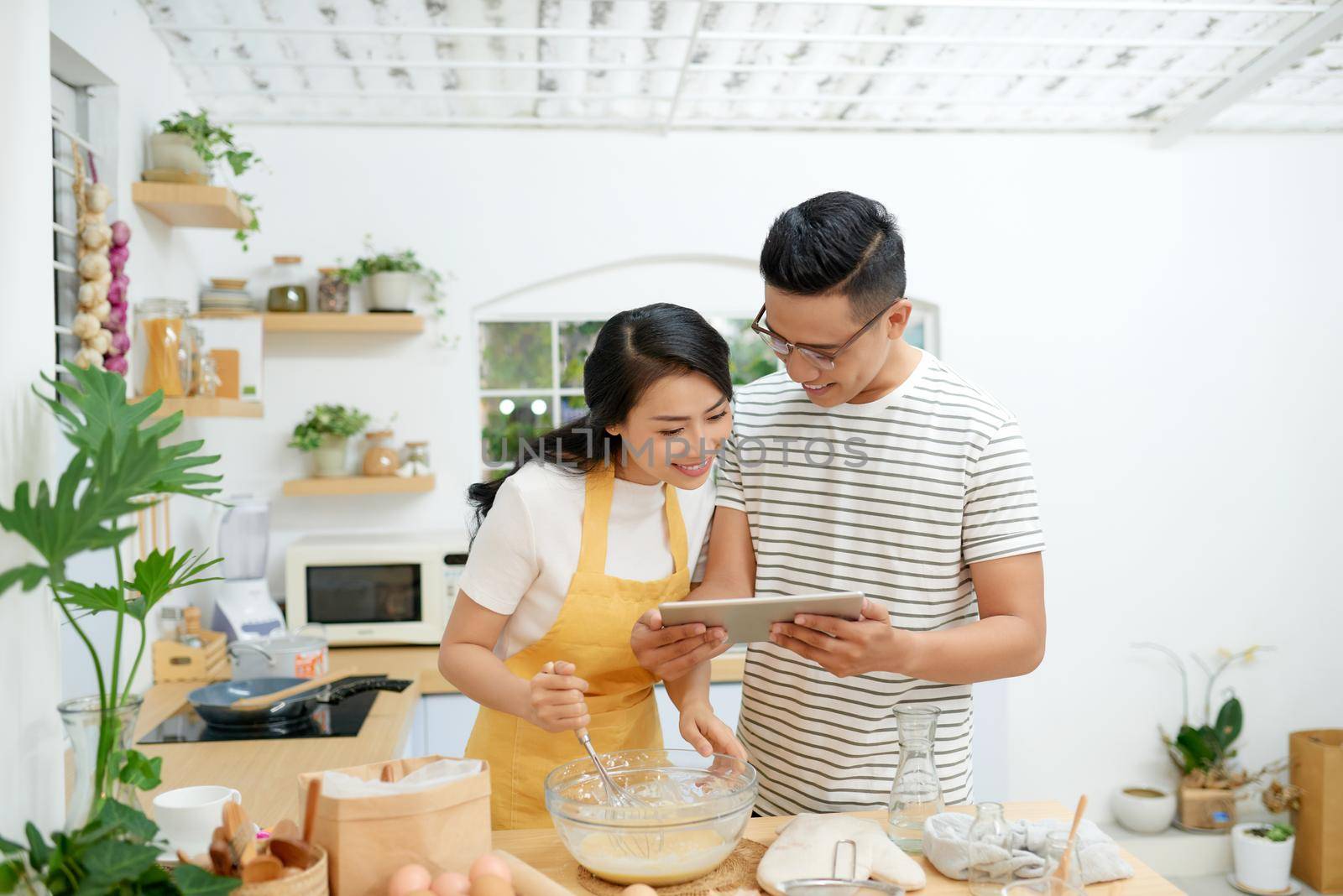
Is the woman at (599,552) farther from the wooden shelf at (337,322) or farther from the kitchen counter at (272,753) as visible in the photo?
the wooden shelf at (337,322)

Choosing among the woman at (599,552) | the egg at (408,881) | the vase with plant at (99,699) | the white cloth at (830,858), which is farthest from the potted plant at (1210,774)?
the vase with plant at (99,699)

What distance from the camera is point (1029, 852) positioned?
48.9 inches

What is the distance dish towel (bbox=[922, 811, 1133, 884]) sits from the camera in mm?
1211

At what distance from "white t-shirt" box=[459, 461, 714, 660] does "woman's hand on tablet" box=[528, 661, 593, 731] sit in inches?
9.9

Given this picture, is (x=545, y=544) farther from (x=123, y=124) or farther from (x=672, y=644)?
(x=123, y=124)

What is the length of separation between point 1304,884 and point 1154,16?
3.12 metres

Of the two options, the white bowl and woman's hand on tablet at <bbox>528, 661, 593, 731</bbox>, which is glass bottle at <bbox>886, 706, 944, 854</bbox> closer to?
woman's hand on tablet at <bbox>528, 661, 593, 731</bbox>

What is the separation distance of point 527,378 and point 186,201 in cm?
Result: 142

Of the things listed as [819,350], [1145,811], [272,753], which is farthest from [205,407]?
[1145,811]

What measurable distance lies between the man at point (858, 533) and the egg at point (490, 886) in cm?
48

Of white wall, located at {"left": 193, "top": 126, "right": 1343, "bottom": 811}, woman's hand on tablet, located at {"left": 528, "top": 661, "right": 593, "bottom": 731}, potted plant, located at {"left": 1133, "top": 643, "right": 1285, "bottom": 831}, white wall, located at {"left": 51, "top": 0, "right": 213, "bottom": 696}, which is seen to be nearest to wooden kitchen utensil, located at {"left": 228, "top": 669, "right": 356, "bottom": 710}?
white wall, located at {"left": 51, "top": 0, "right": 213, "bottom": 696}

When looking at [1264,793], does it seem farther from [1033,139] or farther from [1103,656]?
[1033,139]

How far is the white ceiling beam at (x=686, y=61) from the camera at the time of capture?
2.97 meters

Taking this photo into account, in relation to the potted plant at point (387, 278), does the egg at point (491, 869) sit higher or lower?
lower
